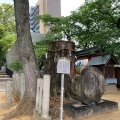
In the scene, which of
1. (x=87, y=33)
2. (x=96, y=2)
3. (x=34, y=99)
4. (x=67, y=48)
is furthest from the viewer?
(x=87, y=33)

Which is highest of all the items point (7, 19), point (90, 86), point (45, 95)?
point (7, 19)

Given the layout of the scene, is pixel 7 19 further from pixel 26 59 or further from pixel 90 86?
pixel 90 86

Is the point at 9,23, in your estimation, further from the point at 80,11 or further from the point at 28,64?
the point at 28,64

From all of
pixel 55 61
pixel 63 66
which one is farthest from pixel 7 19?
pixel 63 66

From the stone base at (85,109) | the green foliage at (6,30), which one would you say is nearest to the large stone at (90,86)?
the stone base at (85,109)

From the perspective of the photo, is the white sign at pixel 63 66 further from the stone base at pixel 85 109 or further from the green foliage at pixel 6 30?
the green foliage at pixel 6 30

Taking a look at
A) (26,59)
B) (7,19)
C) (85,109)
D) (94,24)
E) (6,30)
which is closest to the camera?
(85,109)

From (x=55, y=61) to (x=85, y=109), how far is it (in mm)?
2000

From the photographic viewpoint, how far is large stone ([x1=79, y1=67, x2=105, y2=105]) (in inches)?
186

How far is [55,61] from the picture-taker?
19.2 feet

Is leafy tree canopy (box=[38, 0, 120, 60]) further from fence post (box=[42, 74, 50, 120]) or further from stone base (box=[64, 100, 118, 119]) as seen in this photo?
fence post (box=[42, 74, 50, 120])

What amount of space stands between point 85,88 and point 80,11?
6.91m

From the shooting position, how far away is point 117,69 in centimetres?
1184

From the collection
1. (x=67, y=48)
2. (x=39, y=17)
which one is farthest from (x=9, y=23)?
(x=67, y=48)
